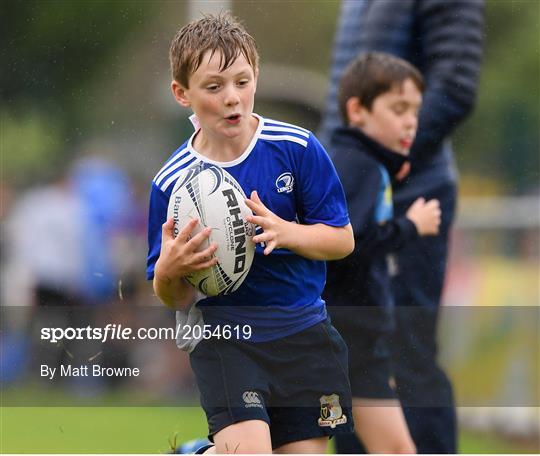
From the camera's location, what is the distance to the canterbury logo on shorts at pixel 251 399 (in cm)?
404

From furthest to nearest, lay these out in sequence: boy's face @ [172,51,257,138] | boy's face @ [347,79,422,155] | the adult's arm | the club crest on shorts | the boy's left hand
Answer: the adult's arm < boy's face @ [347,79,422,155] < the club crest on shorts < boy's face @ [172,51,257,138] < the boy's left hand

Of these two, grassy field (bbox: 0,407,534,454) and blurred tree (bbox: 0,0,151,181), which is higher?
blurred tree (bbox: 0,0,151,181)

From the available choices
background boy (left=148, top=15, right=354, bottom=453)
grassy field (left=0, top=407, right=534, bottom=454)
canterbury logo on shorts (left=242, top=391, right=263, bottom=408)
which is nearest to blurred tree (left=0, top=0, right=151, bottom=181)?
background boy (left=148, top=15, right=354, bottom=453)

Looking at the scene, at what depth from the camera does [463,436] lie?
834cm

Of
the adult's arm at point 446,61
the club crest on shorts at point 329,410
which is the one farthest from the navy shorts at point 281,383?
the adult's arm at point 446,61

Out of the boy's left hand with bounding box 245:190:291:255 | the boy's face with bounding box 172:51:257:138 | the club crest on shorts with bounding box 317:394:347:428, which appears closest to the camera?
the boy's left hand with bounding box 245:190:291:255

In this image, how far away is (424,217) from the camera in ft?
16.6

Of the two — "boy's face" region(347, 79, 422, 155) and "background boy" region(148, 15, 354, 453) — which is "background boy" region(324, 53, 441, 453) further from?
"background boy" region(148, 15, 354, 453)

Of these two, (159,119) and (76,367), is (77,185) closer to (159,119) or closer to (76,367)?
(159,119)

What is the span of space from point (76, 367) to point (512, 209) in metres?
4.56

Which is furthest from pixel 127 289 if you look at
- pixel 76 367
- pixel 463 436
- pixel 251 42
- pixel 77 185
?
pixel 463 436

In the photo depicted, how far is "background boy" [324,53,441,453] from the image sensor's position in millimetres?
4906

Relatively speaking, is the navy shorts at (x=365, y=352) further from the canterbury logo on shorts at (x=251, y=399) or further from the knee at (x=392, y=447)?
the canterbury logo on shorts at (x=251, y=399)

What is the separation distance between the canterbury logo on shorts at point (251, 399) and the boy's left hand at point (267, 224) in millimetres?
431
